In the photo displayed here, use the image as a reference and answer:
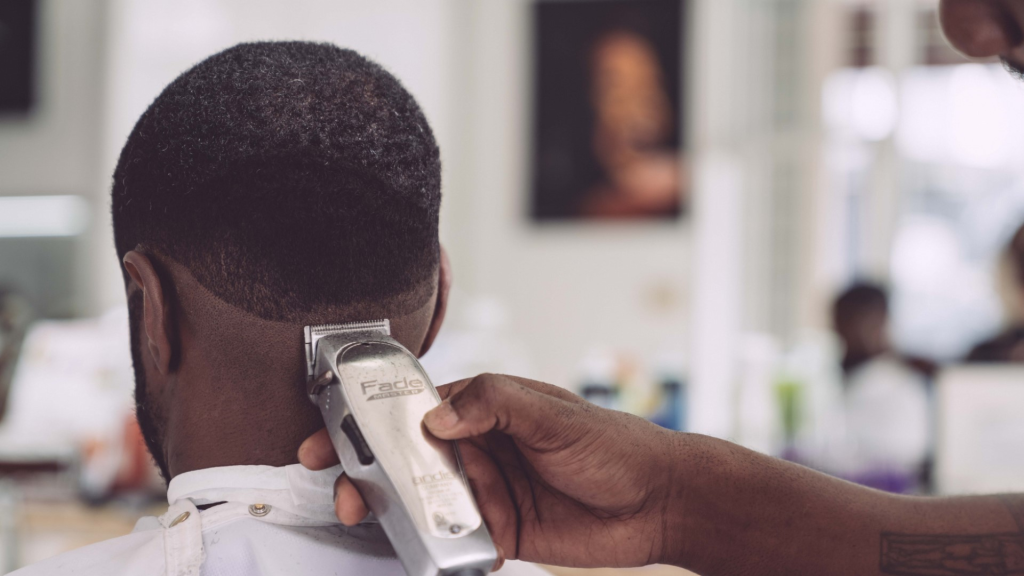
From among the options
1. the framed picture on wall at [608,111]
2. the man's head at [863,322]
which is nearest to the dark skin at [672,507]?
the man's head at [863,322]

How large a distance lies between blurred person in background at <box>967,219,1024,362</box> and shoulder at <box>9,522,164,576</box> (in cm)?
267

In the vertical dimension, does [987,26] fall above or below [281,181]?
above

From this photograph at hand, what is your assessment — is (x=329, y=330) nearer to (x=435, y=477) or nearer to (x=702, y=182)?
(x=435, y=477)

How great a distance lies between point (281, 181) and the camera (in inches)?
29.8

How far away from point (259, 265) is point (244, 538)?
254 mm

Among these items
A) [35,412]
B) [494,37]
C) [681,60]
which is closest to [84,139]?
[35,412]

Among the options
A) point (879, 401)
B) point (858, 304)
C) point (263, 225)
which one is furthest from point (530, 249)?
point (263, 225)

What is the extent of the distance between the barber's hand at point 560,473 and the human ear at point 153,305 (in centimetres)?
18

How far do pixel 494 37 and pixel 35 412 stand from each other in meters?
3.65

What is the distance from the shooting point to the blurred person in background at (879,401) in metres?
2.79

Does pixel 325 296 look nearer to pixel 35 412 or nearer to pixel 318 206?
pixel 318 206

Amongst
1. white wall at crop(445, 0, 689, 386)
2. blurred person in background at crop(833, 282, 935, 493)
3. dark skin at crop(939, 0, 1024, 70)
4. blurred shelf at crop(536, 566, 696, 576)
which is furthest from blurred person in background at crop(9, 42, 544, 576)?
white wall at crop(445, 0, 689, 386)

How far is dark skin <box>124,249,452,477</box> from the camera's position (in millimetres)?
792

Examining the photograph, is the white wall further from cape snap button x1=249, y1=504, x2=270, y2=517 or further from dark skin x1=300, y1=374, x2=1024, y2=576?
cape snap button x1=249, y1=504, x2=270, y2=517
